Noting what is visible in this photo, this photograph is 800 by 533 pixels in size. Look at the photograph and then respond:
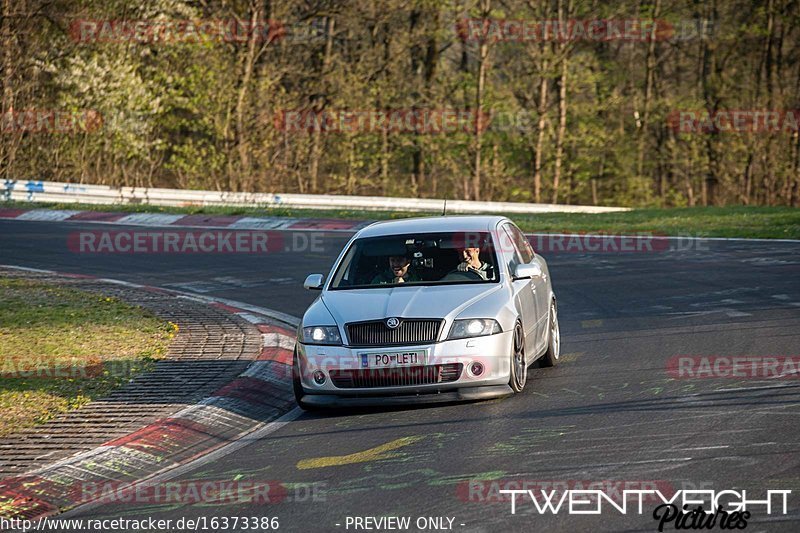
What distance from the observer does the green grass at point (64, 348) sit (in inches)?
380

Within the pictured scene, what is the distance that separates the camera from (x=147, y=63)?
140 feet

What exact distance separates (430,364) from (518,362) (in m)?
0.96

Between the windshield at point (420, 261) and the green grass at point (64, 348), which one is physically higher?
the windshield at point (420, 261)

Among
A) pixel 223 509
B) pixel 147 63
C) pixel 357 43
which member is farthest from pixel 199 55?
pixel 223 509

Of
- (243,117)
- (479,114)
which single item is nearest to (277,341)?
(243,117)

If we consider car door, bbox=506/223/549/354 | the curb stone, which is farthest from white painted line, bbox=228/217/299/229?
car door, bbox=506/223/549/354

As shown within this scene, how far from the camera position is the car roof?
10.7 m

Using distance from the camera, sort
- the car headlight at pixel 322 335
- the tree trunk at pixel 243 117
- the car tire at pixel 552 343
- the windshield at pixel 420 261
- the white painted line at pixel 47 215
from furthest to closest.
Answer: the tree trunk at pixel 243 117, the white painted line at pixel 47 215, the car tire at pixel 552 343, the windshield at pixel 420 261, the car headlight at pixel 322 335

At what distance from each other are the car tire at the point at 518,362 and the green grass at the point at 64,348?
11.5ft

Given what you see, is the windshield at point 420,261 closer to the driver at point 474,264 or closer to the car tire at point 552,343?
the driver at point 474,264

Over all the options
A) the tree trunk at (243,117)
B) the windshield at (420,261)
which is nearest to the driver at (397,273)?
the windshield at (420,261)

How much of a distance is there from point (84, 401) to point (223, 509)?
337 cm

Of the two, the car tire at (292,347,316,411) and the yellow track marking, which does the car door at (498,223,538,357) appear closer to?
the car tire at (292,347,316,411)

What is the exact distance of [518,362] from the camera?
31.8 ft
